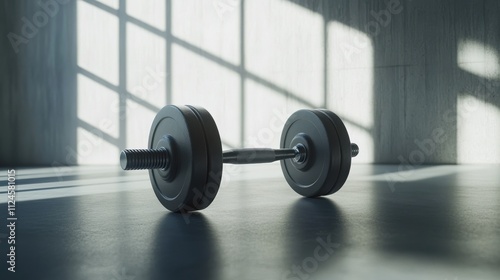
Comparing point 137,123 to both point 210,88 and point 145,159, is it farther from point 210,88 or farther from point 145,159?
point 145,159

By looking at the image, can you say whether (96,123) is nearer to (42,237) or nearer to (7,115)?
(7,115)

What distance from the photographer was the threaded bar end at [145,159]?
2342 millimetres

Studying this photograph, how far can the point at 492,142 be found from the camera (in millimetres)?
6828

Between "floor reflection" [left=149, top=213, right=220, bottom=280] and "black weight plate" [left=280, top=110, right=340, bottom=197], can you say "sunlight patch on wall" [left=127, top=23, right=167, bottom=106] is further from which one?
"floor reflection" [left=149, top=213, right=220, bottom=280]

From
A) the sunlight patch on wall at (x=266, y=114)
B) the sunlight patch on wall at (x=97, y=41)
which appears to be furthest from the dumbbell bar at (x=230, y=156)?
the sunlight patch on wall at (x=97, y=41)

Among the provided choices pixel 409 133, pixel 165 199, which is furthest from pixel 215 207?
pixel 409 133

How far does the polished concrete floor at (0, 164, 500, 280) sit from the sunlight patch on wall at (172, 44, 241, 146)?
444 centimetres

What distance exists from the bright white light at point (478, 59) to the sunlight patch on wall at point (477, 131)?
14.8 inches

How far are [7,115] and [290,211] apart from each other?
729cm

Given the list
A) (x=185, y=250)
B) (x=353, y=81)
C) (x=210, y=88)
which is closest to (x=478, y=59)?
(x=353, y=81)

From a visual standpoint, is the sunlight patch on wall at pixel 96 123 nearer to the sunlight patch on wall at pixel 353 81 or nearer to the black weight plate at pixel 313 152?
the sunlight patch on wall at pixel 353 81

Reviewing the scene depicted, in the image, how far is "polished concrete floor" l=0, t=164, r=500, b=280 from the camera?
147 cm

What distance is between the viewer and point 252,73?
308 inches

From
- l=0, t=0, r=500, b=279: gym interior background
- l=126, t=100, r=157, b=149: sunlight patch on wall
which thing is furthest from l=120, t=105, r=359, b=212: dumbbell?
l=126, t=100, r=157, b=149: sunlight patch on wall
